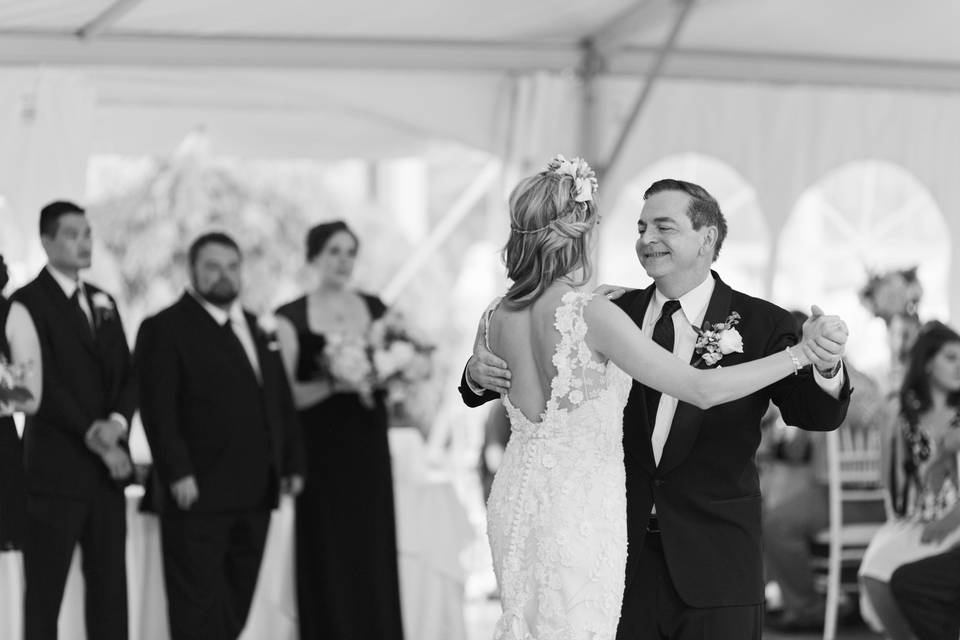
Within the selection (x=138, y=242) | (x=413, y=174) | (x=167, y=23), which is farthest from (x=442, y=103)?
(x=413, y=174)

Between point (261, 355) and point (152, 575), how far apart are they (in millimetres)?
1103

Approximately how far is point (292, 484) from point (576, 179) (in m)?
3.16

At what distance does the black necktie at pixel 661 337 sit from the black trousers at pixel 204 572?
2.81 meters

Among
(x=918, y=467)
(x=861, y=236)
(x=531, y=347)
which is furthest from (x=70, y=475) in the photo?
(x=861, y=236)

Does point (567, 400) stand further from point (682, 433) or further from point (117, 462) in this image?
point (117, 462)

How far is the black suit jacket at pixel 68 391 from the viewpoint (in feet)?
19.4

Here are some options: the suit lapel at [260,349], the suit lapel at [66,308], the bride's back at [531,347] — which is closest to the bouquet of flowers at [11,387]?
the suit lapel at [66,308]

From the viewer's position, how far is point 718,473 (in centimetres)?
408

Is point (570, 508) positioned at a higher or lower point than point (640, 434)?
lower

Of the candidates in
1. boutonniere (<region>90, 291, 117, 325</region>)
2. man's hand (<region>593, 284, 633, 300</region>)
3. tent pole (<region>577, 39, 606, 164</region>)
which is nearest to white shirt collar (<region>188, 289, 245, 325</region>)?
boutonniere (<region>90, 291, 117, 325</region>)

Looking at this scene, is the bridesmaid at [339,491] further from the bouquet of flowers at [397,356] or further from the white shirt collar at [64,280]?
the white shirt collar at [64,280]

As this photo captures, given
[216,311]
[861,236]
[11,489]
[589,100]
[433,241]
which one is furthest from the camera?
[433,241]

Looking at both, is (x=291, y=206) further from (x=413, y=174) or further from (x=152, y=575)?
(x=152, y=575)

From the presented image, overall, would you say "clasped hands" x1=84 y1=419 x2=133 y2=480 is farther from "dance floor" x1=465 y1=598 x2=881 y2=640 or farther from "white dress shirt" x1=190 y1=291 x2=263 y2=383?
"dance floor" x1=465 y1=598 x2=881 y2=640
